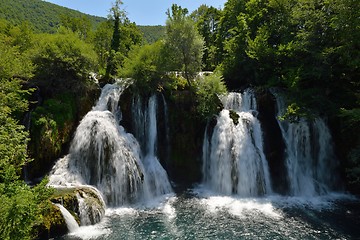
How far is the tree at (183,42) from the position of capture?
24297 millimetres

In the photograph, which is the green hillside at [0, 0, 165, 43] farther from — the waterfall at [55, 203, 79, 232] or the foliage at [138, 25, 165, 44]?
the waterfall at [55, 203, 79, 232]

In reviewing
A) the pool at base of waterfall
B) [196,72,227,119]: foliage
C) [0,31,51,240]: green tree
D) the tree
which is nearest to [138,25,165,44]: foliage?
the tree

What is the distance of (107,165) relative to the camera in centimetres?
1848

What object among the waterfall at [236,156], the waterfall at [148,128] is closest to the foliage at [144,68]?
the waterfall at [148,128]

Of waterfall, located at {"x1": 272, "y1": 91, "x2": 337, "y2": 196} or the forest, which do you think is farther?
waterfall, located at {"x1": 272, "y1": 91, "x2": 337, "y2": 196}

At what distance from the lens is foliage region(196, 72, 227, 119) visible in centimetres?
2231

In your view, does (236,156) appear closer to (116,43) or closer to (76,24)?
(116,43)

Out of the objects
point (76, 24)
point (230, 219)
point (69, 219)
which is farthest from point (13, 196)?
point (76, 24)

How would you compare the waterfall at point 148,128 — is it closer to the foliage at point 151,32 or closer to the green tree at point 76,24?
the green tree at point 76,24

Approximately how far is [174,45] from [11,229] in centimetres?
1999

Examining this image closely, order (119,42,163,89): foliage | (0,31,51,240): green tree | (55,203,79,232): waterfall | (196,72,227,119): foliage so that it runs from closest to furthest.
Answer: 1. (0,31,51,240): green tree
2. (55,203,79,232): waterfall
3. (196,72,227,119): foliage
4. (119,42,163,89): foliage

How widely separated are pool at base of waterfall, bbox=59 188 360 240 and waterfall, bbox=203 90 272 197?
3.73 ft

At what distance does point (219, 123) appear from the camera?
72.6 ft

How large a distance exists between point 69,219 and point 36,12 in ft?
388
